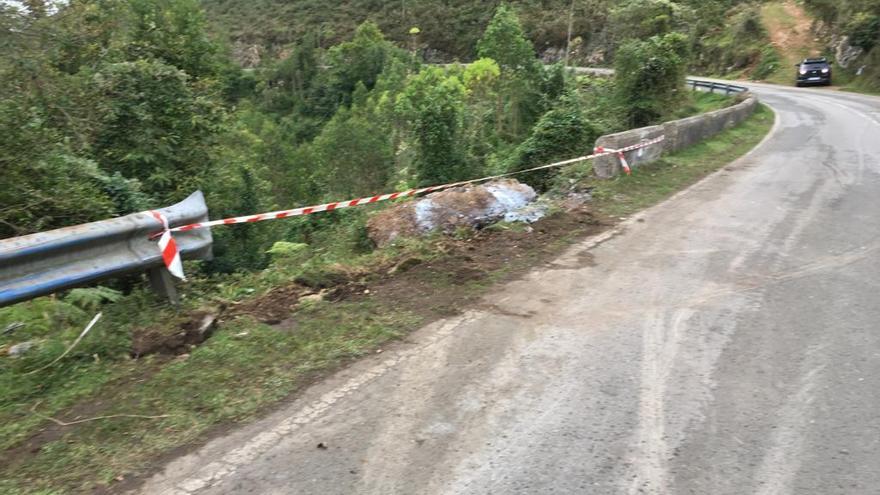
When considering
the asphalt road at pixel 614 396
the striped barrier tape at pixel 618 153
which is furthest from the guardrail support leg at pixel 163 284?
the striped barrier tape at pixel 618 153

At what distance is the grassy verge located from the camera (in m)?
3.36

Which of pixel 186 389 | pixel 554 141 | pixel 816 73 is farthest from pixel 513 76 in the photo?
pixel 186 389

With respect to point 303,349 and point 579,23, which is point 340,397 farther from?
point 579,23

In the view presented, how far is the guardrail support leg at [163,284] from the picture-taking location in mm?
5543

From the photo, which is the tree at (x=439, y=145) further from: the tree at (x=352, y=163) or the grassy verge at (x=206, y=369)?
the tree at (x=352, y=163)

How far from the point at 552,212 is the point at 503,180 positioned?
54.7 inches

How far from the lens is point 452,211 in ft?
26.9

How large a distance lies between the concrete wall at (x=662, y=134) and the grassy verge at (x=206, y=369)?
401 centimetres

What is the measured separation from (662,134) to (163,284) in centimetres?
1010

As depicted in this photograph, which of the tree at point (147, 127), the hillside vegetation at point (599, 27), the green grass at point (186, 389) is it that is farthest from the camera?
the hillside vegetation at point (599, 27)

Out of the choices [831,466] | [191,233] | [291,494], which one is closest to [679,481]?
[831,466]

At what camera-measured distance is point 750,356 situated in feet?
14.3

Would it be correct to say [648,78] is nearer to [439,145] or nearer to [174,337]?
[439,145]

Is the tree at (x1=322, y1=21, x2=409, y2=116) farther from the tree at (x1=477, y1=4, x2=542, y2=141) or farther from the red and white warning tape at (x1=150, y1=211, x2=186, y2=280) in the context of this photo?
the red and white warning tape at (x1=150, y1=211, x2=186, y2=280)
